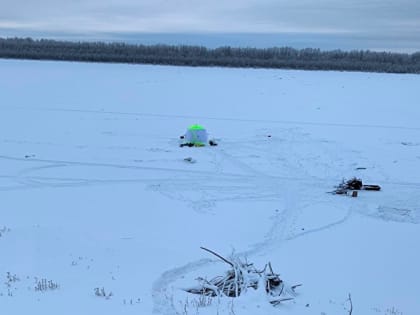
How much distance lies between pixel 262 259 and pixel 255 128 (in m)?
7.40

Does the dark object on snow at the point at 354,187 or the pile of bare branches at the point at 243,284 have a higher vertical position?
the dark object on snow at the point at 354,187

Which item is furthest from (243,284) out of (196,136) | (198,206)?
(196,136)

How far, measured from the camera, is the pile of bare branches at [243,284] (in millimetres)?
4535

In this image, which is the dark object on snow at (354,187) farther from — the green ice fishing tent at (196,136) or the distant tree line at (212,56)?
the distant tree line at (212,56)

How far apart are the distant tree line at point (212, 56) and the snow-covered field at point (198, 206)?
644 inches

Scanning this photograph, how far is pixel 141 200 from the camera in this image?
7.43 metres

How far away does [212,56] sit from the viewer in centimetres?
3609

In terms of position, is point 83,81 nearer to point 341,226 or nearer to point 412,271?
point 341,226

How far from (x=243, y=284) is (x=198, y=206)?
2.76 metres

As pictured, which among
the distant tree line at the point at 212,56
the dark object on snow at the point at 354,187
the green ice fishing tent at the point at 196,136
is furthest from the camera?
the distant tree line at the point at 212,56

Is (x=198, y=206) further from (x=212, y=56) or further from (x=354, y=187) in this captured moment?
(x=212, y=56)

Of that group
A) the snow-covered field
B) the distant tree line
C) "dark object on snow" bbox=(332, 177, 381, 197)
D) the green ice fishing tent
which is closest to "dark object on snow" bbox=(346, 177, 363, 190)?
"dark object on snow" bbox=(332, 177, 381, 197)

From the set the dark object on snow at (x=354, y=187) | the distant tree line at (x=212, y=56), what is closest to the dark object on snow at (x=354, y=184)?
the dark object on snow at (x=354, y=187)

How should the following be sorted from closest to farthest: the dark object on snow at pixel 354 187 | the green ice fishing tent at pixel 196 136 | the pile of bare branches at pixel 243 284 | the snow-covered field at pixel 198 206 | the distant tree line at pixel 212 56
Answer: the pile of bare branches at pixel 243 284, the snow-covered field at pixel 198 206, the dark object on snow at pixel 354 187, the green ice fishing tent at pixel 196 136, the distant tree line at pixel 212 56
